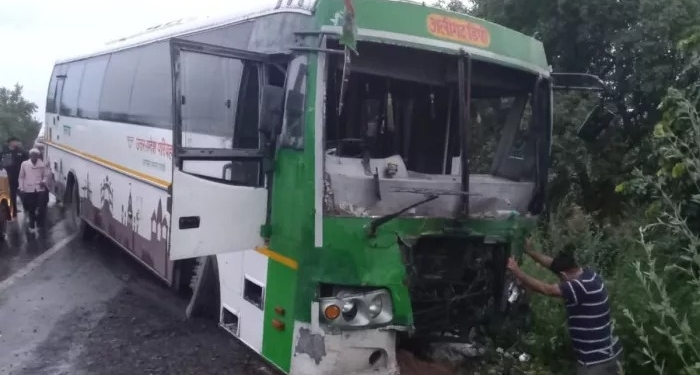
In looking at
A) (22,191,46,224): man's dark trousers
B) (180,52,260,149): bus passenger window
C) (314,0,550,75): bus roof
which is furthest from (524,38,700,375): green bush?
(22,191,46,224): man's dark trousers

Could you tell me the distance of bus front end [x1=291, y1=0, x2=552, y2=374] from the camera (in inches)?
194

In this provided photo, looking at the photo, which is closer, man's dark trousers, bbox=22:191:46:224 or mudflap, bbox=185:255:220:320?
mudflap, bbox=185:255:220:320

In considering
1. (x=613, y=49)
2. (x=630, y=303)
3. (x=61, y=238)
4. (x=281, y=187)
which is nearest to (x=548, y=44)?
(x=613, y=49)

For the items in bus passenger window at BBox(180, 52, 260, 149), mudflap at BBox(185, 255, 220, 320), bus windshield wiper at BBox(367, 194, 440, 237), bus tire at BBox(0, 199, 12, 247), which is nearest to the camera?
bus windshield wiper at BBox(367, 194, 440, 237)

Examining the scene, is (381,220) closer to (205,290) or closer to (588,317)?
(588,317)

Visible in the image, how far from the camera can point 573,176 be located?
10359 millimetres

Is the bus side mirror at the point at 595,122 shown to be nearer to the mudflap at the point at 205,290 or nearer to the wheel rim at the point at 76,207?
the mudflap at the point at 205,290

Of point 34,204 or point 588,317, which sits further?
point 34,204

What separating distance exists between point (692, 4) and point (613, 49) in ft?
3.85

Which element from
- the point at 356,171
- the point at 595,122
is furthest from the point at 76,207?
the point at 595,122

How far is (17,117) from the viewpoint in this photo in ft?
87.7

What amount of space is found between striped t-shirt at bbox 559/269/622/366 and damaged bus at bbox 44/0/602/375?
693 millimetres

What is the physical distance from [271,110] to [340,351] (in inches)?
67.6

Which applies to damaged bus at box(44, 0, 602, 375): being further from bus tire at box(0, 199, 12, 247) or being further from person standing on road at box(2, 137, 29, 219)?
person standing on road at box(2, 137, 29, 219)
